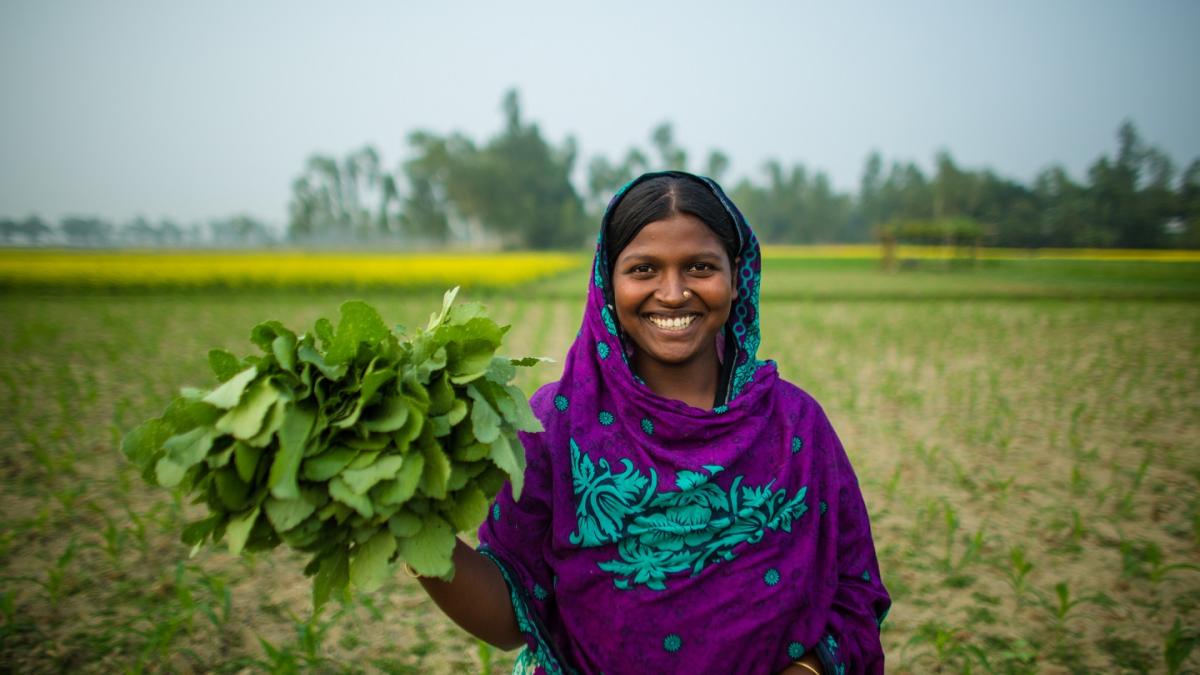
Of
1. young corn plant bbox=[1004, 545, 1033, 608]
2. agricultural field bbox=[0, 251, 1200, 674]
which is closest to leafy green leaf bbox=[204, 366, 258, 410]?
agricultural field bbox=[0, 251, 1200, 674]

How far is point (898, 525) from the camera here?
420 cm

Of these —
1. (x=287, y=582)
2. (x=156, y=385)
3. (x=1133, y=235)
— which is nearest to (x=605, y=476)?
(x=287, y=582)

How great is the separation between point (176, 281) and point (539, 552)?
77.5 feet

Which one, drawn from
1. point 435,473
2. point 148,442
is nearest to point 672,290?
point 435,473

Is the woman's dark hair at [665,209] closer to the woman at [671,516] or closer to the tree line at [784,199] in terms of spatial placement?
the woman at [671,516]

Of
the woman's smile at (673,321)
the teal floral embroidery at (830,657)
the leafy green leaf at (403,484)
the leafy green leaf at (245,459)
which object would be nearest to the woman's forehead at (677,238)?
the woman's smile at (673,321)

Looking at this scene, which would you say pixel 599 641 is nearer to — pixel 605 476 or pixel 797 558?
pixel 605 476

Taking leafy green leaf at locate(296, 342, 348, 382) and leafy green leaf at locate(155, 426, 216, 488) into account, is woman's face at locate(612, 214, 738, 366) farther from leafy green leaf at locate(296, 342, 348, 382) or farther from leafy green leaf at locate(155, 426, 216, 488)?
leafy green leaf at locate(155, 426, 216, 488)

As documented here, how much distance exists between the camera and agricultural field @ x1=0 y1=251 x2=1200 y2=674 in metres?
2.91

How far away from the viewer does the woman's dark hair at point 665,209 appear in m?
1.57

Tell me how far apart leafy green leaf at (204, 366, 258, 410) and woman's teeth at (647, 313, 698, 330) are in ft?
3.25

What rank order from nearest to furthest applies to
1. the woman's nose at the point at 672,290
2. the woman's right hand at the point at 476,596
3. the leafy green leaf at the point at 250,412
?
the leafy green leaf at the point at 250,412 < the woman's right hand at the point at 476,596 < the woman's nose at the point at 672,290

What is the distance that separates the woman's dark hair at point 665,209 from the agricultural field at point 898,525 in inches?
83.0

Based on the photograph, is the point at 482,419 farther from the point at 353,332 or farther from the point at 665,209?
the point at 665,209
